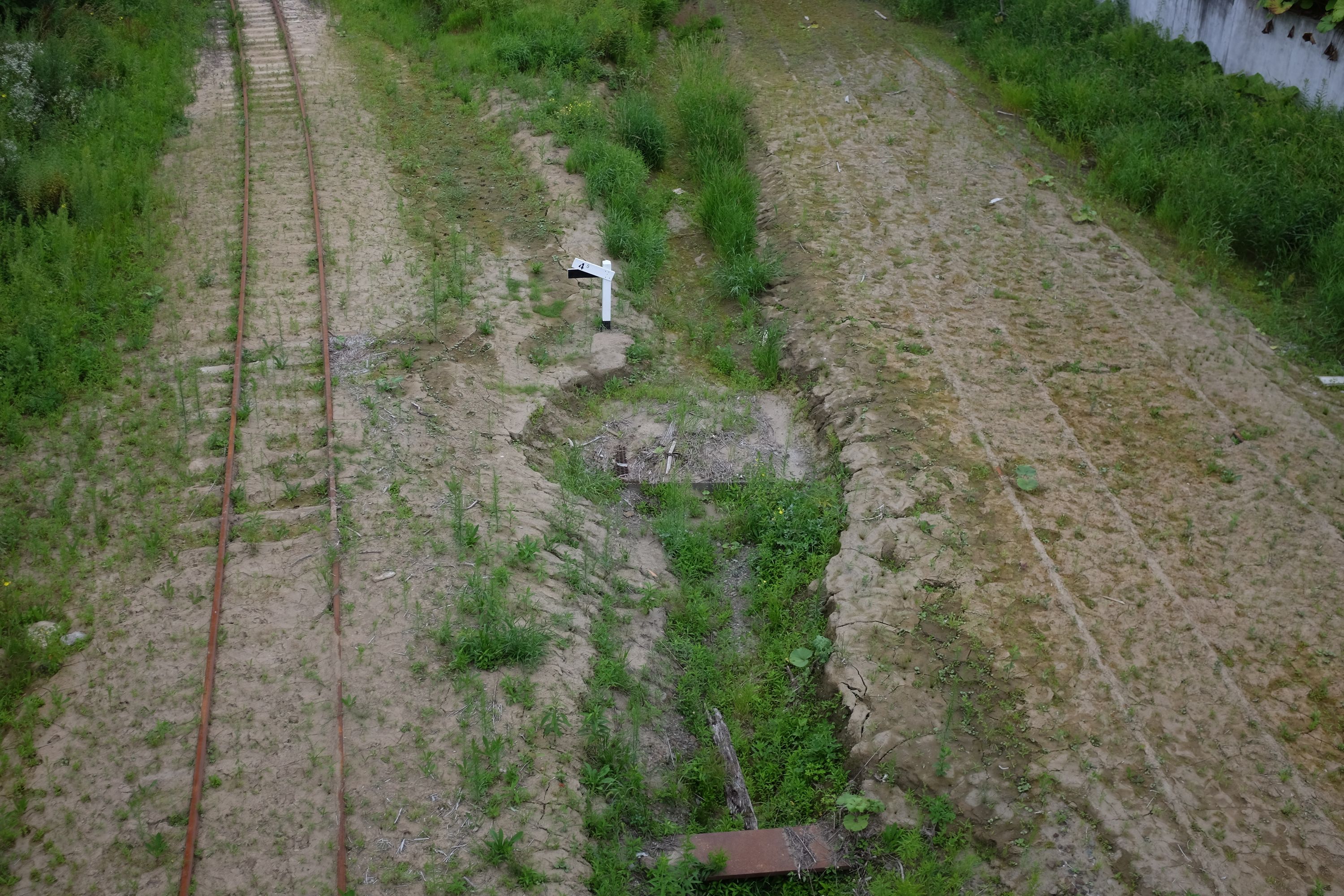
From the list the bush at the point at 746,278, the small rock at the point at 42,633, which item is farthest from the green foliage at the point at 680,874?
the bush at the point at 746,278

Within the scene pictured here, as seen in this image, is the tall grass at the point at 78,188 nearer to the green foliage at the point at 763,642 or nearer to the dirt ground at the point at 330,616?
the dirt ground at the point at 330,616

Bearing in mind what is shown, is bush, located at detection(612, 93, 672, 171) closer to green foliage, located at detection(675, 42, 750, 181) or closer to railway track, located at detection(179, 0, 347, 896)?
green foliage, located at detection(675, 42, 750, 181)

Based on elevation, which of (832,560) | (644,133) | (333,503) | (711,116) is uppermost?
(711,116)

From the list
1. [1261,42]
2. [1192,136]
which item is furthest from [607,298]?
[1261,42]

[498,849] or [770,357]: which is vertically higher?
[770,357]

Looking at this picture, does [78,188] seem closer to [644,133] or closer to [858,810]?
[644,133]

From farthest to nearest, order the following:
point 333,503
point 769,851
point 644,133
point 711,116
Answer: point 711,116 → point 644,133 → point 333,503 → point 769,851

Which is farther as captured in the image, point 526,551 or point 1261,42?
point 1261,42
